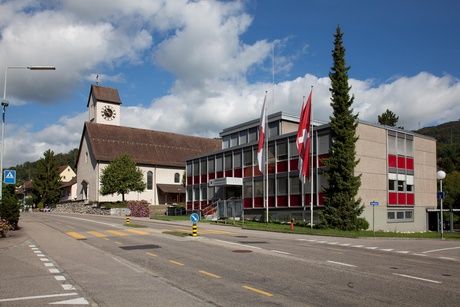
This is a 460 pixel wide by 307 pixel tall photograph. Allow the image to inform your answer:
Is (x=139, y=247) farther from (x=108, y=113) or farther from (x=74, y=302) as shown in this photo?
(x=108, y=113)

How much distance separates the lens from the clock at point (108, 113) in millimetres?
88000

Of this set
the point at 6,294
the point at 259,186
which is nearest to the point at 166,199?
the point at 259,186

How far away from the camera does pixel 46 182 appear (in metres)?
89.1

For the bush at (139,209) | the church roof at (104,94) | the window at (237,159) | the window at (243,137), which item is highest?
the church roof at (104,94)

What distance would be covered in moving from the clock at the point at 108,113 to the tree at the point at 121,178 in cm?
2523

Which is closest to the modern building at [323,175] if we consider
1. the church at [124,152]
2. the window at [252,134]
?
the window at [252,134]

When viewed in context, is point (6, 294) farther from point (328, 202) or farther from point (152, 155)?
point (152, 155)

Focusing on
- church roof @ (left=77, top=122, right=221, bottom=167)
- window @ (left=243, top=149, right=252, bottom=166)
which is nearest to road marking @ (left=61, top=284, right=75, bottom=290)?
window @ (left=243, top=149, right=252, bottom=166)

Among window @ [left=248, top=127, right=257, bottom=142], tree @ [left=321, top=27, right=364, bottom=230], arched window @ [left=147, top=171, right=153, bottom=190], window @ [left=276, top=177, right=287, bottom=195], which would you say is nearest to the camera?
tree @ [left=321, top=27, right=364, bottom=230]

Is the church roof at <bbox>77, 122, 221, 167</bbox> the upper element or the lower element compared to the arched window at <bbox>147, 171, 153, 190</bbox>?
upper

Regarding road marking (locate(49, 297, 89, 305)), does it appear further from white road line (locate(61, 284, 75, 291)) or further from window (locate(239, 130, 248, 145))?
window (locate(239, 130, 248, 145))

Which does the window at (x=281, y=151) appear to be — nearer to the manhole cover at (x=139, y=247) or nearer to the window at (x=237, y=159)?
the window at (x=237, y=159)

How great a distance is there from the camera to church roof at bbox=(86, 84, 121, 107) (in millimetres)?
88000

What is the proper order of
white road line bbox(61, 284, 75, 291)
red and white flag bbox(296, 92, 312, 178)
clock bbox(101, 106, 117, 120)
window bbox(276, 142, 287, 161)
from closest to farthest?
white road line bbox(61, 284, 75, 291)
red and white flag bbox(296, 92, 312, 178)
window bbox(276, 142, 287, 161)
clock bbox(101, 106, 117, 120)
